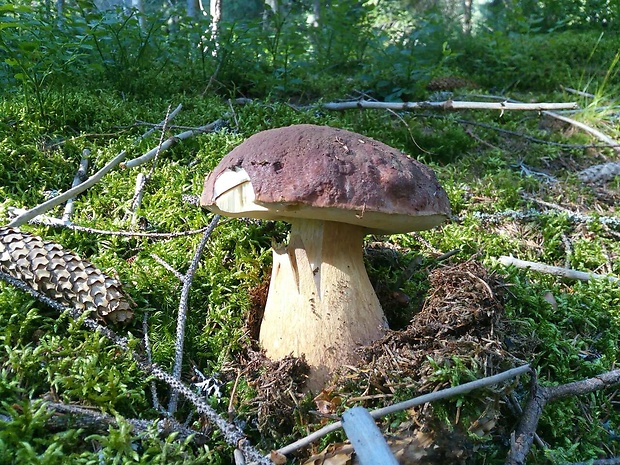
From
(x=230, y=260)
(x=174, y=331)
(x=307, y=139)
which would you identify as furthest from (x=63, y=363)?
→ (x=307, y=139)

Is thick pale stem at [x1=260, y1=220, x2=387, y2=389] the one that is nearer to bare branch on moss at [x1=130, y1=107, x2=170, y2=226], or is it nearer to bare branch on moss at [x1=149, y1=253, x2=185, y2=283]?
bare branch on moss at [x1=149, y1=253, x2=185, y2=283]

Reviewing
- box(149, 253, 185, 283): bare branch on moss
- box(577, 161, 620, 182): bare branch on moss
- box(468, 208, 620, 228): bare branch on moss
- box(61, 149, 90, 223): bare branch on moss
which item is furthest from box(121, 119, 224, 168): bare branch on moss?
box(577, 161, 620, 182): bare branch on moss

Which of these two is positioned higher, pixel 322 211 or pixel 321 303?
pixel 322 211

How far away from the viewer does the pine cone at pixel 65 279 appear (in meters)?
1.51

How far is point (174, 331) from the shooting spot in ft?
5.54

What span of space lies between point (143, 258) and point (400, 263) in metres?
1.22

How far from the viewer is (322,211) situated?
1342 millimetres

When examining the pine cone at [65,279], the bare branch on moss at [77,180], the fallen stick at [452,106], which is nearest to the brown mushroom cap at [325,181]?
the pine cone at [65,279]

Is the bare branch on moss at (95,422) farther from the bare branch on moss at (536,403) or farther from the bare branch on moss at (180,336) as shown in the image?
the bare branch on moss at (536,403)

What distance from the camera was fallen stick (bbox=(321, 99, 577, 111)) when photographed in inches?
108

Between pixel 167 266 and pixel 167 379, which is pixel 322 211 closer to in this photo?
pixel 167 379

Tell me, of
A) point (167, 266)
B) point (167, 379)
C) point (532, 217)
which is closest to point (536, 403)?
point (167, 379)

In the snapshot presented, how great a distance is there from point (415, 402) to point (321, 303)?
517 millimetres

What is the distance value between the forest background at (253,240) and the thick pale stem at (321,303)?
0.38 ft
